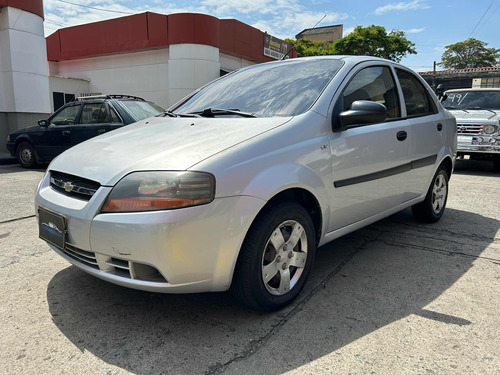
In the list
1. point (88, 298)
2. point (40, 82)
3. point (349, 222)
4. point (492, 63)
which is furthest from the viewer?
point (492, 63)

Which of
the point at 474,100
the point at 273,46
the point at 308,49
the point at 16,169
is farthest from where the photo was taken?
the point at 308,49

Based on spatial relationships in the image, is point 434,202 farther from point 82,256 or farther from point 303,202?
point 82,256

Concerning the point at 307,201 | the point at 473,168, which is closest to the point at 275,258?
the point at 307,201

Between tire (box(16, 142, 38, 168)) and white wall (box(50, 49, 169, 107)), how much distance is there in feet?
25.5

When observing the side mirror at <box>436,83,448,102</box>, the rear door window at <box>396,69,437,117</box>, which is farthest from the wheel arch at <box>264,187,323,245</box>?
the side mirror at <box>436,83,448,102</box>

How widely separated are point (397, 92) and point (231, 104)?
1629 millimetres

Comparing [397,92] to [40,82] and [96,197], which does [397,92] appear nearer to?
[96,197]

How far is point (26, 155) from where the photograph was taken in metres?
8.88

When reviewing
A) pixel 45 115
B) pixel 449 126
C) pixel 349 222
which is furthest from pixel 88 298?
pixel 45 115

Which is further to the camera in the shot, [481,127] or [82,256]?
[481,127]

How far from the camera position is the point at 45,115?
11.9 m

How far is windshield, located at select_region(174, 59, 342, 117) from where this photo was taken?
283cm

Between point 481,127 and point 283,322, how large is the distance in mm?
7427

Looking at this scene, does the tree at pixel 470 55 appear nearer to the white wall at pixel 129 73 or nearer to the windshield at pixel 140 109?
the white wall at pixel 129 73
